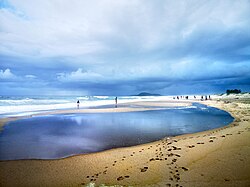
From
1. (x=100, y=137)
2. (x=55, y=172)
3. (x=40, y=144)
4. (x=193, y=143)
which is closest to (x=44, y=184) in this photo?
(x=55, y=172)

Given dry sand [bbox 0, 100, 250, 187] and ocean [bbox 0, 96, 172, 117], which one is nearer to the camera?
dry sand [bbox 0, 100, 250, 187]

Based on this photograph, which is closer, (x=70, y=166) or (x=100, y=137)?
(x=70, y=166)

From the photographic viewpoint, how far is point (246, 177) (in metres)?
6.25

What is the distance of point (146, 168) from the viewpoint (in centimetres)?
737

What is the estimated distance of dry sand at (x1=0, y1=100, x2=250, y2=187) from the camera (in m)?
6.35

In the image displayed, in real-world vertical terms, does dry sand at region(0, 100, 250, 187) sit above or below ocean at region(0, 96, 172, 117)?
below

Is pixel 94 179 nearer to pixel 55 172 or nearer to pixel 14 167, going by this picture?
pixel 55 172

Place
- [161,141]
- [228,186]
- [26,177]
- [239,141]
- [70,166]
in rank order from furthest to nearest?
[161,141]
[239,141]
[70,166]
[26,177]
[228,186]

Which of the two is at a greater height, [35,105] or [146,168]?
[35,105]

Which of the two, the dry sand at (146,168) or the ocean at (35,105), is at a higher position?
the ocean at (35,105)

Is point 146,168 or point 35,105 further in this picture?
point 35,105

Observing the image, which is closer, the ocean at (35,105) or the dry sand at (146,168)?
the dry sand at (146,168)

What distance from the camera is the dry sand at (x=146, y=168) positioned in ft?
20.8

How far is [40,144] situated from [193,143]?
9.91m
